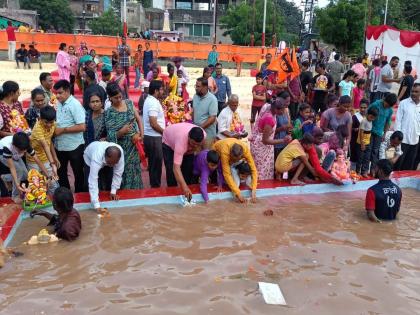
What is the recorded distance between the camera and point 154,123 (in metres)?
5.99

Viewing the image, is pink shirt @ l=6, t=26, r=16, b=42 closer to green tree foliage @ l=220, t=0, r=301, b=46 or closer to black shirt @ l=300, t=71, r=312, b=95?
black shirt @ l=300, t=71, r=312, b=95

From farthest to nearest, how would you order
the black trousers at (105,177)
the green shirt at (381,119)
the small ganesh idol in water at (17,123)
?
the green shirt at (381,119)
the black trousers at (105,177)
the small ganesh idol in water at (17,123)

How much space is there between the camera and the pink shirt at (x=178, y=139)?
562 cm

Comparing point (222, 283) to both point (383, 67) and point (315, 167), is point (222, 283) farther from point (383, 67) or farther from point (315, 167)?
point (383, 67)

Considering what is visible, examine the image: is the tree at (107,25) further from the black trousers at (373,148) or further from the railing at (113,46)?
the black trousers at (373,148)

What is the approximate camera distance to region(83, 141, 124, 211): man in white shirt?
519 centimetres

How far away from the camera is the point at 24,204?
5352mm

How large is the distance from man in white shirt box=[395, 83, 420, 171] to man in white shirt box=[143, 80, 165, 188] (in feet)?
14.7

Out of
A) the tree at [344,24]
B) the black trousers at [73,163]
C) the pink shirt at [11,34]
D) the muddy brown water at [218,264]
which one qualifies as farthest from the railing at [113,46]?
the muddy brown water at [218,264]

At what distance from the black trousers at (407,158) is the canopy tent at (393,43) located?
9.77 metres

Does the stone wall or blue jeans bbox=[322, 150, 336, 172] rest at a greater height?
the stone wall

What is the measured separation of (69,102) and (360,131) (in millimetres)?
4586

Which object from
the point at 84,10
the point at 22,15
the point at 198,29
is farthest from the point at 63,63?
the point at 84,10

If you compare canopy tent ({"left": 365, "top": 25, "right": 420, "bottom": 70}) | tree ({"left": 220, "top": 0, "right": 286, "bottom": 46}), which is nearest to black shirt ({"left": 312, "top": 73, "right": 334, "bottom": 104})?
canopy tent ({"left": 365, "top": 25, "right": 420, "bottom": 70})
